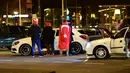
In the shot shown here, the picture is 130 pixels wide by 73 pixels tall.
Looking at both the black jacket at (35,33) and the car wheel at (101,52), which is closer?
the car wheel at (101,52)

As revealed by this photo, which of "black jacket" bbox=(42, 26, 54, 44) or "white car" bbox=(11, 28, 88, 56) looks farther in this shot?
"white car" bbox=(11, 28, 88, 56)

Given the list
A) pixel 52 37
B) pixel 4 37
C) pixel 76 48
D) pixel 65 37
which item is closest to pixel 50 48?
pixel 52 37

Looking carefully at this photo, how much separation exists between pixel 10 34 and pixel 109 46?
28.0ft

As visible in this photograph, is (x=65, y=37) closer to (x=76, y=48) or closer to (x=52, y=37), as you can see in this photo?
(x=52, y=37)

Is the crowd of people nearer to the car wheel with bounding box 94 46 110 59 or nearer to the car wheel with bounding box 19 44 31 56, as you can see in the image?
the car wheel with bounding box 19 44 31 56

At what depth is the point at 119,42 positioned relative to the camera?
59.4ft

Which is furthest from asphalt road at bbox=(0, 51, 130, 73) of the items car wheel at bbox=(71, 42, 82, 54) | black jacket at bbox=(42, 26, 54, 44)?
black jacket at bbox=(42, 26, 54, 44)

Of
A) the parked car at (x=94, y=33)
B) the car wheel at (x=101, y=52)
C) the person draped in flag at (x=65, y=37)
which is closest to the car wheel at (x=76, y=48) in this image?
the person draped in flag at (x=65, y=37)

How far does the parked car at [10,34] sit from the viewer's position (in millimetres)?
24531

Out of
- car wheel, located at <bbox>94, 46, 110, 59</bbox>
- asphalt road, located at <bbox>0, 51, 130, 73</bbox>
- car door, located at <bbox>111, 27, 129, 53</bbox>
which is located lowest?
asphalt road, located at <bbox>0, 51, 130, 73</bbox>

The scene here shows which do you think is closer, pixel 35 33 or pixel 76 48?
pixel 35 33

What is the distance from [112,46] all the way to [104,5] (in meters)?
13.8

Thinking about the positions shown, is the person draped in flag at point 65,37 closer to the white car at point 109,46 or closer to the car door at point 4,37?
the white car at point 109,46

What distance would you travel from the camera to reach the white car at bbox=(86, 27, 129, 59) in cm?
1809
